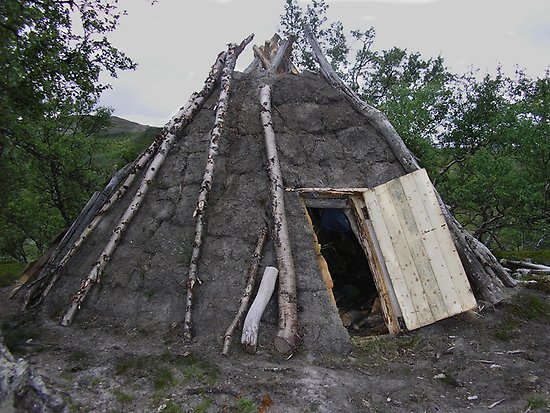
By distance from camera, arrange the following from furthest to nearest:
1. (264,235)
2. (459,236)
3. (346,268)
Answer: (346,268)
(459,236)
(264,235)

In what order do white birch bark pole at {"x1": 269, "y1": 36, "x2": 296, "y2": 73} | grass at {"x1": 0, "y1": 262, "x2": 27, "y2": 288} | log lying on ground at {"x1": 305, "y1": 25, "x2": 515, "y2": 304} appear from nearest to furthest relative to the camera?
1. log lying on ground at {"x1": 305, "y1": 25, "x2": 515, "y2": 304}
2. white birch bark pole at {"x1": 269, "y1": 36, "x2": 296, "y2": 73}
3. grass at {"x1": 0, "y1": 262, "x2": 27, "y2": 288}

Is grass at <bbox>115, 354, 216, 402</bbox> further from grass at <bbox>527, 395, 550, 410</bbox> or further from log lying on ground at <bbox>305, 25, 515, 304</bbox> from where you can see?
log lying on ground at <bbox>305, 25, 515, 304</bbox>

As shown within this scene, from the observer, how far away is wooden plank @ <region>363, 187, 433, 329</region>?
584 centimetres

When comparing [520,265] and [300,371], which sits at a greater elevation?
[520,265]

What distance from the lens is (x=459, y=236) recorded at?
22.3ft

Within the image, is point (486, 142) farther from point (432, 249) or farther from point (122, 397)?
point (122, 397)

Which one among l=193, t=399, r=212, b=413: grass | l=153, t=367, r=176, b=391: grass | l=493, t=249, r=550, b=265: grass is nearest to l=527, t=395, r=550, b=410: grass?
l=193, t=399, r=212, b=413: grass

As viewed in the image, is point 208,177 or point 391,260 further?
point 208,177

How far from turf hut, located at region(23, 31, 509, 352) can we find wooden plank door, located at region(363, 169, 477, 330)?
0.02m

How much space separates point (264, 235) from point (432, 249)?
2.41 m

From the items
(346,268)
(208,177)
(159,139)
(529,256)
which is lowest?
(529,256)

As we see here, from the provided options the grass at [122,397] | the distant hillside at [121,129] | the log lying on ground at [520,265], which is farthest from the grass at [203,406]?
the distant hillside at [121,129]

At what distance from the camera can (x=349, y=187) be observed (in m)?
6.68

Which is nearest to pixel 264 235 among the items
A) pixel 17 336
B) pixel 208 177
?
pixel 208 177
